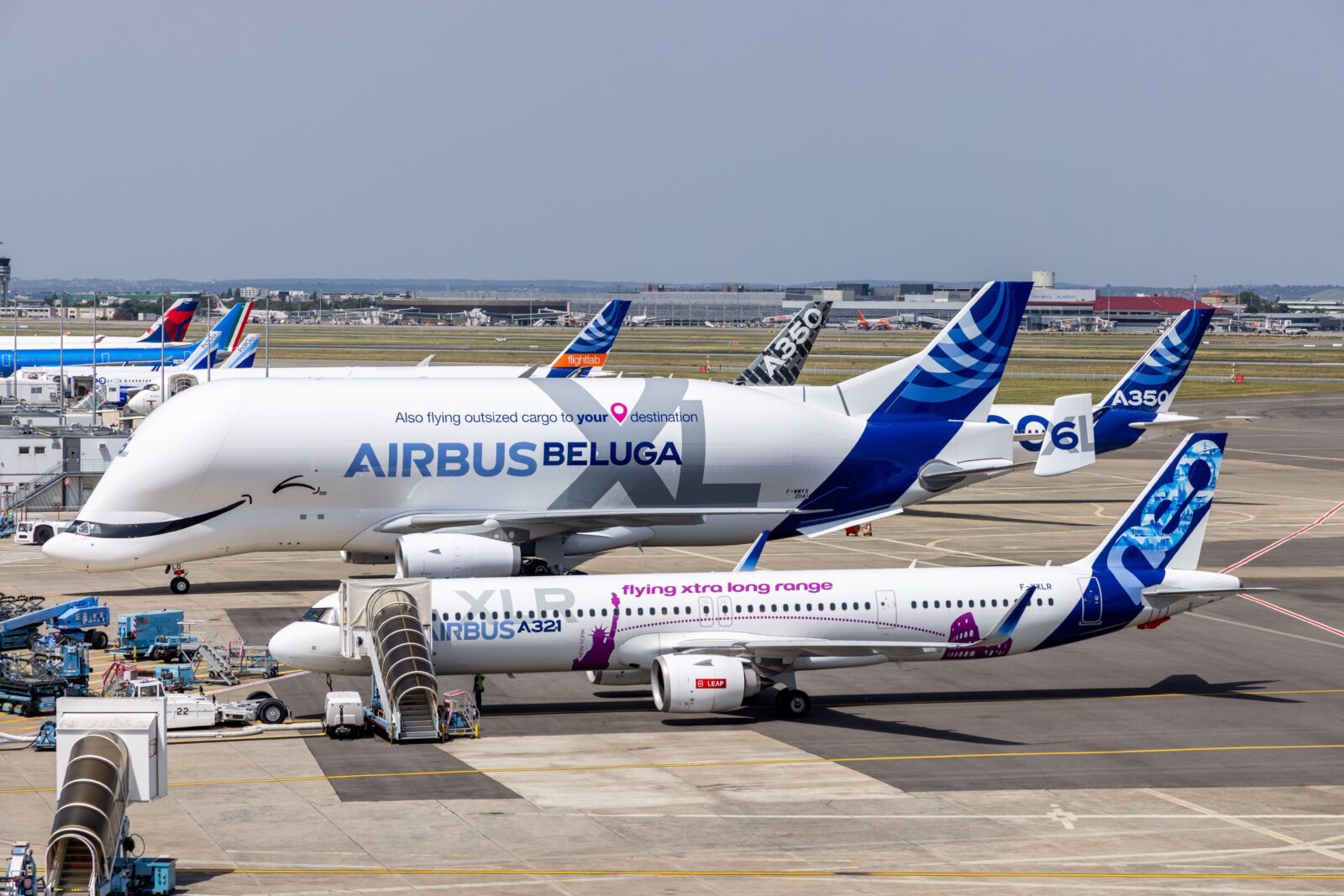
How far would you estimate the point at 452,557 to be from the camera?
53.0 metres

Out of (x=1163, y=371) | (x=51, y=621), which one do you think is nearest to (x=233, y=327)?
(x=1163, y=371)

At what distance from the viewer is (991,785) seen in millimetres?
35594

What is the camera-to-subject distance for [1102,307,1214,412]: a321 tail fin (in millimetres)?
86875

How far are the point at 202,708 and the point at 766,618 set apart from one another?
47.8ft

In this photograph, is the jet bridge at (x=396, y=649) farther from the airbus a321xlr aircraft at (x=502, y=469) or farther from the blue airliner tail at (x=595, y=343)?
the blue airliner tail at (x=595, y=343)

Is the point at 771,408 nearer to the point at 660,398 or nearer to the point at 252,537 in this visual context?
the point at 660,398

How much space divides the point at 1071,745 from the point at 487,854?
16.1 meters

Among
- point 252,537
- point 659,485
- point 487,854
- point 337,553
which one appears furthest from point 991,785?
point 337,553

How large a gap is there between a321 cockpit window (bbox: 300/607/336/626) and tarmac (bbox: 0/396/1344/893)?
3.13 meters

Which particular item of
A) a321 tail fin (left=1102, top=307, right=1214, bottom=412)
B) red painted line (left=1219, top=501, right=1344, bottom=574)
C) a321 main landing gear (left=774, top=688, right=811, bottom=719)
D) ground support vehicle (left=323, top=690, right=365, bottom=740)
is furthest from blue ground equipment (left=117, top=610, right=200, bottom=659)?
a321 tail fin (left=1102, top=307, right=1214, bottom=412)

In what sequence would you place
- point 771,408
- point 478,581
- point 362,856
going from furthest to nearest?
point 771,408, point 478,581, point 362,856

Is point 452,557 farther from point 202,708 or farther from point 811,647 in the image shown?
point 811,647

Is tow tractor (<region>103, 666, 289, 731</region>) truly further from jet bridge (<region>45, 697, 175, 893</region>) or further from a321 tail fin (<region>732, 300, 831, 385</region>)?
a321 tail fin (<region>732, 300, 831, 385</region>)

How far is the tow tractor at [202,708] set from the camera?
40.3 metres
